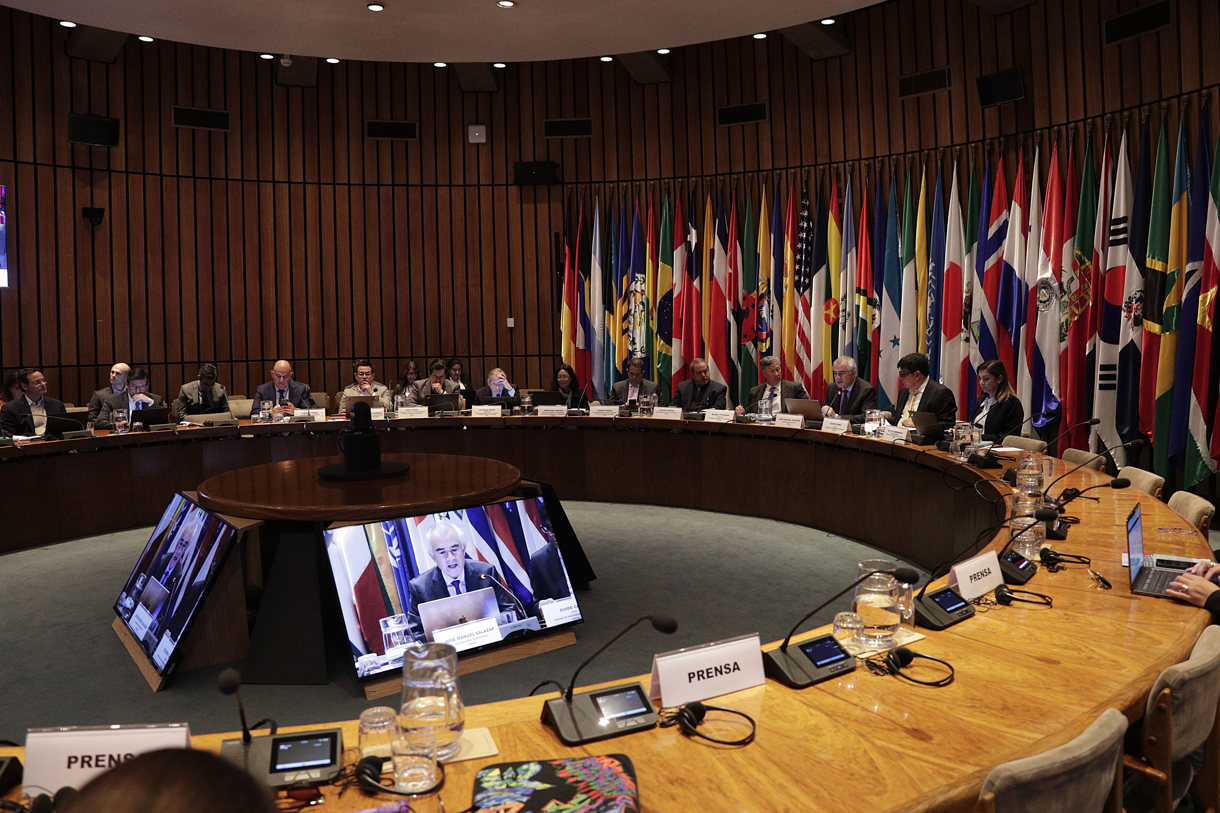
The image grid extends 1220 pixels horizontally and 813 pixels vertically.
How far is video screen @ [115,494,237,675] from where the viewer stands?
13.0ft

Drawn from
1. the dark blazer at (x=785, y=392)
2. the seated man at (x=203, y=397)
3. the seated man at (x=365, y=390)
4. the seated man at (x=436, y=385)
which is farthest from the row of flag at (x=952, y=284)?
the seated man at (x=203, y=397)

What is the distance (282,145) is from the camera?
33.9ft

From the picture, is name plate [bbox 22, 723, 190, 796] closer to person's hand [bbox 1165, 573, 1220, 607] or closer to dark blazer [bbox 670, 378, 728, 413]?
person's hand [bbox 1165, 573, 1220, 607]

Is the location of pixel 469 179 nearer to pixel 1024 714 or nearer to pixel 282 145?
pixel 282 145

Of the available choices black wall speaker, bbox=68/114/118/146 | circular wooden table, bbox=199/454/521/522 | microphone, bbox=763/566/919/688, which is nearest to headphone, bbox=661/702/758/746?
microphone, bbox=763/566/919/688

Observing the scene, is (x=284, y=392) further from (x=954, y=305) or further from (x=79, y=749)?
(x=79, y=749)

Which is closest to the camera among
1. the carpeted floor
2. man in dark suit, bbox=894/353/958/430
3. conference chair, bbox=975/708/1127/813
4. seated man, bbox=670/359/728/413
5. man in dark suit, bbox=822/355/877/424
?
conference chair, bbox=975/708/1127/813

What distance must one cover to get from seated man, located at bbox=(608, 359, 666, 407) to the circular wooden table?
3.33 metres

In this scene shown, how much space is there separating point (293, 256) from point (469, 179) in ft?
7.24

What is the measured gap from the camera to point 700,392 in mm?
8250

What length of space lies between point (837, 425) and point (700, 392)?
1.96 m

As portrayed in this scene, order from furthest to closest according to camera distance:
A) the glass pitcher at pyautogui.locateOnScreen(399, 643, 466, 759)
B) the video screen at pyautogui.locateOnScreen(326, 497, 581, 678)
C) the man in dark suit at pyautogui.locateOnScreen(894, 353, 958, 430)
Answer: the man in dark suit at pyautogui.locateOnScreen(894, 353, 958, 430) → the video screen at pyautogui.locateOnScreen(326, 497, 581, 678) → the glass pitcher at pyautogui.locateOnScreen(399, 643, 466, 759)

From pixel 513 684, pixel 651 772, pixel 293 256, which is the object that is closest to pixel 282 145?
pixel 293 256

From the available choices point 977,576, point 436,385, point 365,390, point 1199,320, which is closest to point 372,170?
point 436,385
